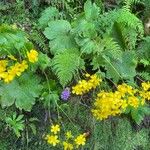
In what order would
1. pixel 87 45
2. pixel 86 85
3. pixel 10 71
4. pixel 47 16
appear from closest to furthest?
pixel 10 71
pixel 86 85
pixel 87 45
pixel 47 16

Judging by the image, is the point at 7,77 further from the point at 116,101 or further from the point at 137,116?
the point at 137,116

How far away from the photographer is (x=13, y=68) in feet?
10.8

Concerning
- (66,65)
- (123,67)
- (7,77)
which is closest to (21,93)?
(7,77)

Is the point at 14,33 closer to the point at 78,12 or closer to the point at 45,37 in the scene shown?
the point at 45,37

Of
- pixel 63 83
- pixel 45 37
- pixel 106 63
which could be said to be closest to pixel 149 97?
pixel 106 63

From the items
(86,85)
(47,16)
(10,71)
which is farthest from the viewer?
(47,16)

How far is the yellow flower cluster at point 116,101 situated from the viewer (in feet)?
10.9

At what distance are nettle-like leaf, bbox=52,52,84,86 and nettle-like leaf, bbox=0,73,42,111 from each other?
0.22 meters

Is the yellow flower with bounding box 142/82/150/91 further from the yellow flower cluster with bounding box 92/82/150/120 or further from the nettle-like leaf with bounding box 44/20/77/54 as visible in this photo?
the nettle-like leaf with bounding box 44/20/77/54

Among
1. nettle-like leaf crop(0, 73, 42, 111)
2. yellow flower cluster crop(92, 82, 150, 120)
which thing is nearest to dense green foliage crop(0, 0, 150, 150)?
nettle-like leaf crop(0, 73, 42, 111)

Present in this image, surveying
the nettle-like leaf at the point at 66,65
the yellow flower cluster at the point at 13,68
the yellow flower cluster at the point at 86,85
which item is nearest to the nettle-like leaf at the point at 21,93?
the yellow flower cluster at the point at 13,68

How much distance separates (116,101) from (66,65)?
0.53 m

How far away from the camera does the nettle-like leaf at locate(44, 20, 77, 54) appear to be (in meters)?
3.72

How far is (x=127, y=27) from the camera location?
12.9 ft
